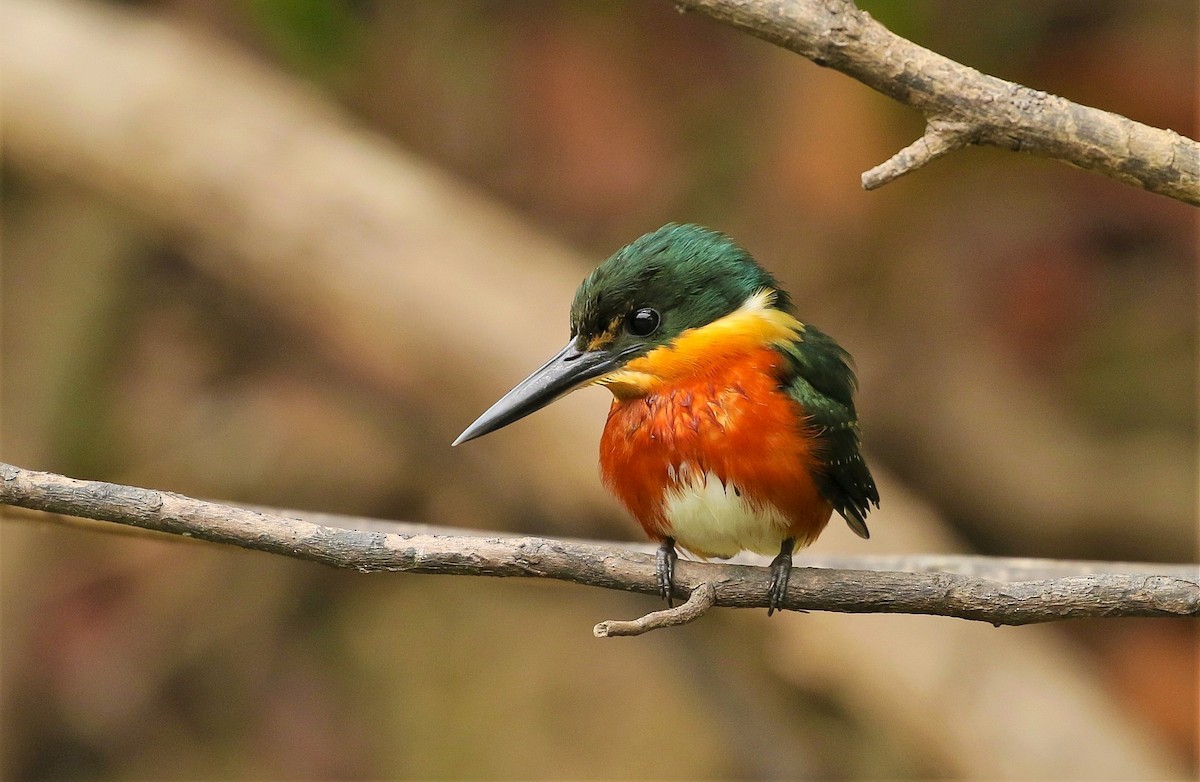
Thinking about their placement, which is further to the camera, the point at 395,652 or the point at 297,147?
the point at 395,652

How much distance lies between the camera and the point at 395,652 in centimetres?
434

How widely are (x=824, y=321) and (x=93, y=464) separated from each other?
8.05ft

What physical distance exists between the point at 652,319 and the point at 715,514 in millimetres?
289

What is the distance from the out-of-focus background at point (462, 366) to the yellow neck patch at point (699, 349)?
1.89 m

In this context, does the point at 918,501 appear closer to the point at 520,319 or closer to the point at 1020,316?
Answer: the point at 1020,316

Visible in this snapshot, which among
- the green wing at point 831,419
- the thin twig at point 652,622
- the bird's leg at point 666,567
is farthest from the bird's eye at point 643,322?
the thin twig at point 652,622

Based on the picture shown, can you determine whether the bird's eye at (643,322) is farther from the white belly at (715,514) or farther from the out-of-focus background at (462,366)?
the out-of-focus background at (462,366)

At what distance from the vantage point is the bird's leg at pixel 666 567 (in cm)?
161

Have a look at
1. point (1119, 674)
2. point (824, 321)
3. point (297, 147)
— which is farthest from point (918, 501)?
point (297, 147)

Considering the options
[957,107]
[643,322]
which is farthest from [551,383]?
[957,107]

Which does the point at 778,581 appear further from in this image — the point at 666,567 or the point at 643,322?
the point at 643,322

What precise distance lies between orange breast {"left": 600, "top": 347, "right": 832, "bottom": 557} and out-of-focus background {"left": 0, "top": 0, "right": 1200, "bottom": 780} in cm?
190

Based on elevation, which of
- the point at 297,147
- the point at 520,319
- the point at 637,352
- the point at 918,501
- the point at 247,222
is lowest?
the point at 637,352

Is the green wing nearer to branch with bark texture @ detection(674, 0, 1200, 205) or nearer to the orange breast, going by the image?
the orange breast
